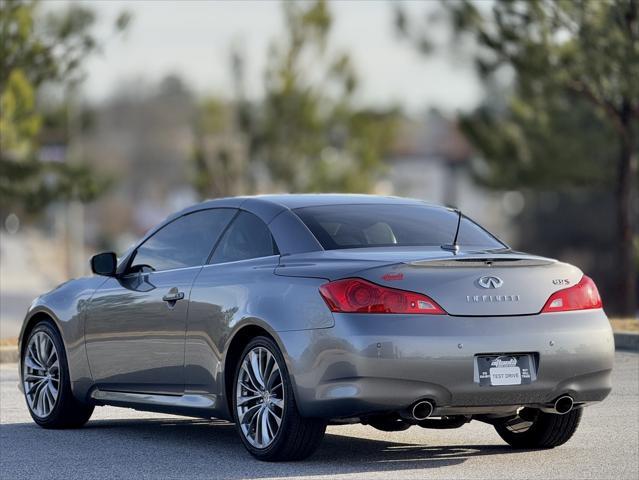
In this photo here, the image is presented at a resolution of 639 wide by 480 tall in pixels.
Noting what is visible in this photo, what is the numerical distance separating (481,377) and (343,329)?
0.79m

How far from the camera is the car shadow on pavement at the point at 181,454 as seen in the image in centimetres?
855

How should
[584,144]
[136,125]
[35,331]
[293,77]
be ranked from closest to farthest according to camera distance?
1. [35,331]
2. [584,144]
3. [293,77]
4. [136,125]

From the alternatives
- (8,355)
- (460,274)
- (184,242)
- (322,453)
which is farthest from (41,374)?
(8,355)

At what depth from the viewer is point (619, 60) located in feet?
73.9

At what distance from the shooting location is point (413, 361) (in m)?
8.24

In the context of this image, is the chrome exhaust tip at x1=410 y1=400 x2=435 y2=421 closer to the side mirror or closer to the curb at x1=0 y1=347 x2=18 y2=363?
the side mirror

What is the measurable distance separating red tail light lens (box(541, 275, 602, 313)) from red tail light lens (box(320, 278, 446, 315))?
713 mm

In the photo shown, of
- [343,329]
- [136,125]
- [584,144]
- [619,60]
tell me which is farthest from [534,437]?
[136,125]

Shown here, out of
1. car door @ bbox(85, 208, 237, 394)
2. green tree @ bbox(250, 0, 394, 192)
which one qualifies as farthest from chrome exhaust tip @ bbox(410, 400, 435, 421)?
green tree @ bbox(250, 0, 394, 192)

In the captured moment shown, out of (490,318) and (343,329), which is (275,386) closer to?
(343,329)

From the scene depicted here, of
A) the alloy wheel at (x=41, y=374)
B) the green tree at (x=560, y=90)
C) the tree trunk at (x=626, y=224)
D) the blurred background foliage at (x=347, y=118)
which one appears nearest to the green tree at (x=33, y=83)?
the blurred background foliage at (x=347, y=118)

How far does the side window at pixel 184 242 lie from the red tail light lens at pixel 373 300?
1.60 m

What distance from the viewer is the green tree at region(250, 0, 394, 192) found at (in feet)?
128

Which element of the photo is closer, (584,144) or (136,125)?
(584,144)
